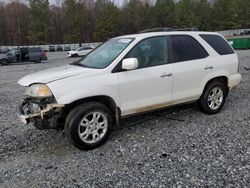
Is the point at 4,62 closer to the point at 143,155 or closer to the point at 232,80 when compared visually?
the point at 232,80

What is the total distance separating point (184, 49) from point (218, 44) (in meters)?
1.01

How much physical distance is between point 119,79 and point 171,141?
1.32 meters

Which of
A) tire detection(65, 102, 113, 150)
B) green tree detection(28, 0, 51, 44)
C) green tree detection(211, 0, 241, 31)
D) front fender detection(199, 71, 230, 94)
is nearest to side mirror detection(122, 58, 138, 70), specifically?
tire detection(65, 102, 113, 150)

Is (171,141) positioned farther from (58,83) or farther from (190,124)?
(58,83)

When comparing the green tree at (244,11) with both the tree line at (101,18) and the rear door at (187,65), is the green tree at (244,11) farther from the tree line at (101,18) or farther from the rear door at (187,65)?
the rear door at (187,65)

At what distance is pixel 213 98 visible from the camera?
18.6 ft

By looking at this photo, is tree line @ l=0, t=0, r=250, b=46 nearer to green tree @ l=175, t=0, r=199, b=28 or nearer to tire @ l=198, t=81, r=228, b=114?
green tree @ l=175, t=0, r=199, b=28

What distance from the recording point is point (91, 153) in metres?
4.15

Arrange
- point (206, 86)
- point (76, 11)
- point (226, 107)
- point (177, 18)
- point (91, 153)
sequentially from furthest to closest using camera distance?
point (177, 18)
point (76, 11)
point (226, 107)
point (206, 86)
point (91, 153)

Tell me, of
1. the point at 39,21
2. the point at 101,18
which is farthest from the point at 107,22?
the point at 39,21

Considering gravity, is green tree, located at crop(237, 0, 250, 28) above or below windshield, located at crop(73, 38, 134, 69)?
above

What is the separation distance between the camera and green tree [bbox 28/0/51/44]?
199ft

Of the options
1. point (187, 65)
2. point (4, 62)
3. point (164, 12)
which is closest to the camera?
point (187, 65)

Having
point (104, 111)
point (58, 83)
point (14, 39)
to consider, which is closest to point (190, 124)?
point (104, 111)
